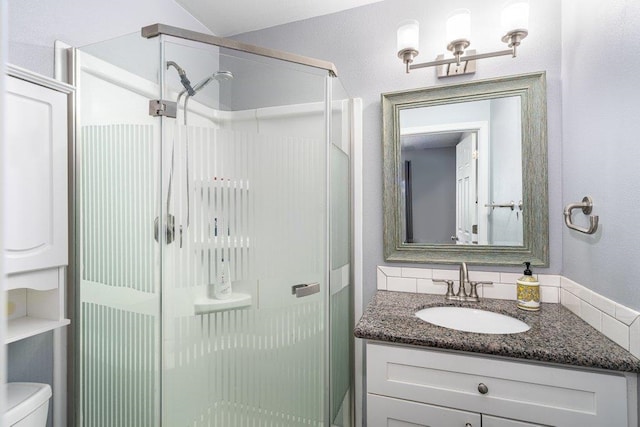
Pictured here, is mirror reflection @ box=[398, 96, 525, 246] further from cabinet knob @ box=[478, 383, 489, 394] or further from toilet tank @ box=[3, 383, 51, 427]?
toilet tank @ box=[3, 383, 51, 427]

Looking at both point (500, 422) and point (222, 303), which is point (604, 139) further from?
point (222, 303)

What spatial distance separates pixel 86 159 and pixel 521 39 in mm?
1974

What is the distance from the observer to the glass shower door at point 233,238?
1.13 metres

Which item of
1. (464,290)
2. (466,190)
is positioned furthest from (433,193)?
(464,290)

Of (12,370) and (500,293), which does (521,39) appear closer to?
(500,293)

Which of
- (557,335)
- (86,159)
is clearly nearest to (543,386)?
(557,335)

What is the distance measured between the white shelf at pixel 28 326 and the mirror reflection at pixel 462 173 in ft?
5.17

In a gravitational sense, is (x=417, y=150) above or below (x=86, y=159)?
above

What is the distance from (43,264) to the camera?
1.07 meters

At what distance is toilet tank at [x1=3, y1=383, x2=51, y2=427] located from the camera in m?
0.92

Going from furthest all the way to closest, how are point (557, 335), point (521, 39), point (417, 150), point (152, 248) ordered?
point (417, 150) < point (521, 39) < point (152, 248) < point (557, 335)

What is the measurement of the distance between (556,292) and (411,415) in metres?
0.94

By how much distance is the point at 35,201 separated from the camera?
1.05 metres

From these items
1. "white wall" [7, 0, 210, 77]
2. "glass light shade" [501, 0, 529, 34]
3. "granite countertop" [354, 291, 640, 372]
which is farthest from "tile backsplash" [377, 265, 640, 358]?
"white wall" [7, 0, 210, 77]
